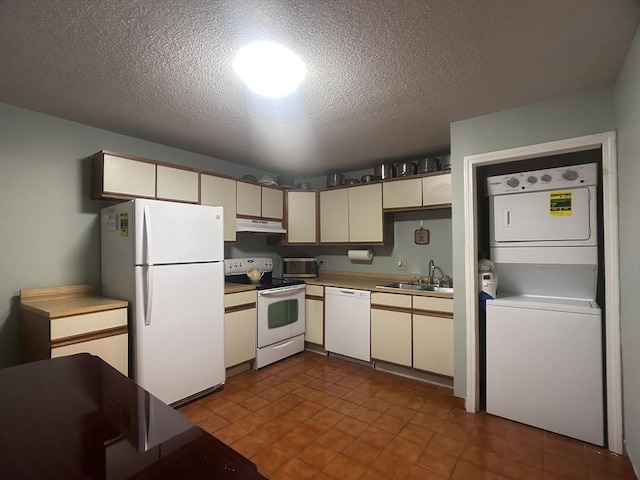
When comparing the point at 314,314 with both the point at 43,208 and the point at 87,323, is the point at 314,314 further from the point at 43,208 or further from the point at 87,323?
the point at 43,208

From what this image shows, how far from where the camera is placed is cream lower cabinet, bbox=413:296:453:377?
109 inches

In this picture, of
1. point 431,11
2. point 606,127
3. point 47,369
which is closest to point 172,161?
point 47,369

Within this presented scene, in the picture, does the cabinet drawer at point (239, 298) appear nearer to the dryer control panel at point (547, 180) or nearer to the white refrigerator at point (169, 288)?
the white refrigerator at point (169, 288)

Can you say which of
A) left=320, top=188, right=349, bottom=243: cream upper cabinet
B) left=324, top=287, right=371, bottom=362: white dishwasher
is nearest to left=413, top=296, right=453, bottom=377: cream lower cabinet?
left=324, top=287, right=371, bottom=362: white dishwasher

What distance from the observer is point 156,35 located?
152cm

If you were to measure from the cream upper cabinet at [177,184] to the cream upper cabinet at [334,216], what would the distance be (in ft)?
5.19

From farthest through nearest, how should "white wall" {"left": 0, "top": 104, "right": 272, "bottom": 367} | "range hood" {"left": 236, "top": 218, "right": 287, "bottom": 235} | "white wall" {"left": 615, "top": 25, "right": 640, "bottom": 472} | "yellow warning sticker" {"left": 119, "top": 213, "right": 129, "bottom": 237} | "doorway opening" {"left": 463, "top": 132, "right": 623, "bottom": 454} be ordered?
"range hood" {"left": 236, "top": 218, "right": 287, "bottom": 235}, "yellow warning sticker" {"left": 119, "top": 213, "right": 129, "bottom": 237}, "white wall" {"left": 0, "top": 104, "right": 272, "bottom": 367}, "doorway opening" {"left": 463, "top": 132, "right": 623, "bottom": 454}, "white wall" {"left": 615, "top": 25, "right": 640, "bottom": 472}

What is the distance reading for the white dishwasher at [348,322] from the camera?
3.28 meters

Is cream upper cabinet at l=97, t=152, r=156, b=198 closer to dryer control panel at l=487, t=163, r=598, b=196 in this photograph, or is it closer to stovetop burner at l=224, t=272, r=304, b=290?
stovetop burner at l=224, t=272, r=304, b=290

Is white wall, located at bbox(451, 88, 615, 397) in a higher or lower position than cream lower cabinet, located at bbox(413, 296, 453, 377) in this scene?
higher

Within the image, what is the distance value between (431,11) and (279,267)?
3.53 meters

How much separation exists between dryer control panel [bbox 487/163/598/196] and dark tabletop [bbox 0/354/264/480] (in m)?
2.56

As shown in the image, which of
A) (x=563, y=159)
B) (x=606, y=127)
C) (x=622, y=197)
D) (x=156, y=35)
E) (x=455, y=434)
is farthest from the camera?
(x=563, y=159)

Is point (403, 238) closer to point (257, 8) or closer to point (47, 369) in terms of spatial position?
point (257, 8)
